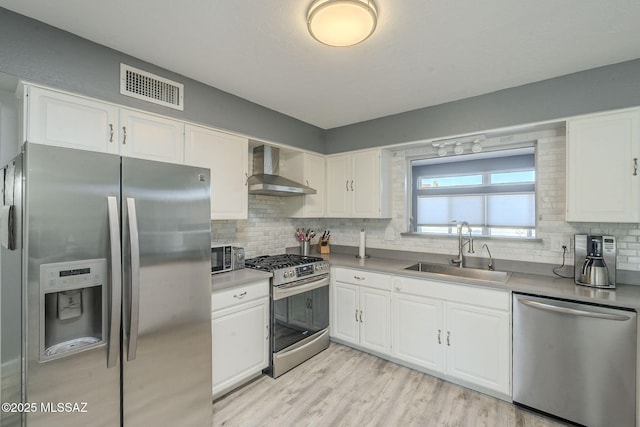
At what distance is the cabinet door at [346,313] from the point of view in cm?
303

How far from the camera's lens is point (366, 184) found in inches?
133

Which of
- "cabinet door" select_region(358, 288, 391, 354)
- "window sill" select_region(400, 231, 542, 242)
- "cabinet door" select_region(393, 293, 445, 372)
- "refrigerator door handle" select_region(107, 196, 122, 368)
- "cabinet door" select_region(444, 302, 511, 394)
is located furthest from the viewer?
"cabinet door" select_region(358, 288, 391, 354)

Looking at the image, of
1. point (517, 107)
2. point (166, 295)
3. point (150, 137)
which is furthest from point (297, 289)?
point (517, 107)

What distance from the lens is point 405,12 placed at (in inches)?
62.3

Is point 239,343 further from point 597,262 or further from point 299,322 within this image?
point 597,262

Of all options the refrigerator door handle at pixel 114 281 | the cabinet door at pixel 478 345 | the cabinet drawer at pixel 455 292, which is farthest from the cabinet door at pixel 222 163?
the cabinet door at pixel 478 345

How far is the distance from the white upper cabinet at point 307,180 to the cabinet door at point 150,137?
1.47 metres

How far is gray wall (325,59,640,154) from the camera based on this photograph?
211 cm

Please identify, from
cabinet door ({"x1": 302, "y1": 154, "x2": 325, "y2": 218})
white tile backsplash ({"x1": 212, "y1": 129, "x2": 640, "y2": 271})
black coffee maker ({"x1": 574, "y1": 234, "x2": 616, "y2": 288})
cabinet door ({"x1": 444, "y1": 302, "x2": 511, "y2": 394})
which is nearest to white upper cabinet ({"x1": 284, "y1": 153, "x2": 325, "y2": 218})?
cabinet door ({"x1": 302, "y1": 154, "x2": 325, "y2": 218})

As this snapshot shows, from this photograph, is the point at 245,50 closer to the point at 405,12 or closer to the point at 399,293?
the point at 405,12

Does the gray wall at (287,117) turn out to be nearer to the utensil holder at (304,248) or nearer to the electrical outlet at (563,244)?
the electrical outlet at (563,244)

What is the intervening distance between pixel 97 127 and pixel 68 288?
112cm

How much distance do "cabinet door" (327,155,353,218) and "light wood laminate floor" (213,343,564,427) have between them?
68.0 inches

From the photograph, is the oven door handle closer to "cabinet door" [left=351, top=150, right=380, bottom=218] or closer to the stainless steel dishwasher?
"cabinet door" [left=351, top=150, right=380, bottom=218]
